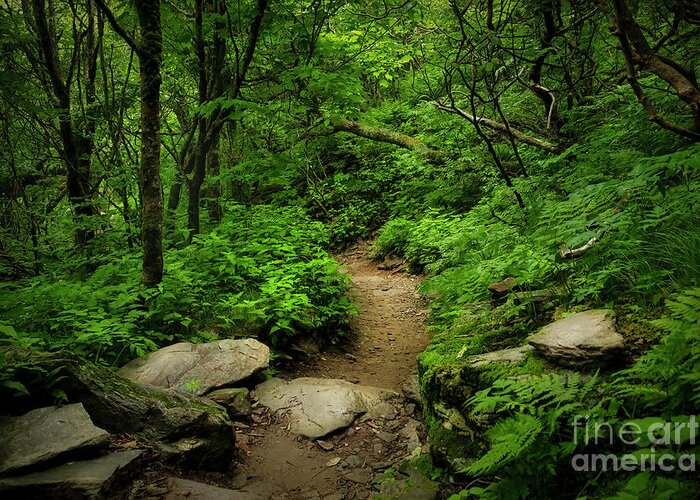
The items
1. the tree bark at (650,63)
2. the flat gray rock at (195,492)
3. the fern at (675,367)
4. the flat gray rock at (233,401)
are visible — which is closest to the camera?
the fern at (675,367)

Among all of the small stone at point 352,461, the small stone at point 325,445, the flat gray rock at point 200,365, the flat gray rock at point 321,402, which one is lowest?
the small stone at point 352,461

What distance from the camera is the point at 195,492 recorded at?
294 centimetres

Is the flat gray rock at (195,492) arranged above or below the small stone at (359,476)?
above

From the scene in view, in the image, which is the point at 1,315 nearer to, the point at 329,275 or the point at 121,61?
the point at 329,275

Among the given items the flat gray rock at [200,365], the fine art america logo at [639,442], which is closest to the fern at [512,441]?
the fine art america logo at [639,442]

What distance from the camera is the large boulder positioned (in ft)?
10.7

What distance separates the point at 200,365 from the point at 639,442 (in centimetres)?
450

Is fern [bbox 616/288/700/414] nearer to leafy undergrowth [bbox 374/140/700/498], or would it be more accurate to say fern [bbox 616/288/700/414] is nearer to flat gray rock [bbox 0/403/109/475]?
leafy undergrowth [bbox 374/140/700/498]

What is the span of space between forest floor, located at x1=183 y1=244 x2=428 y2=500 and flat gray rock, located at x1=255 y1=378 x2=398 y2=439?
0.12 m

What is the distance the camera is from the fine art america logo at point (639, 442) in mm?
1632

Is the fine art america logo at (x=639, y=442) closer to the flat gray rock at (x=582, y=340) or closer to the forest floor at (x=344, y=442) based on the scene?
the flat gray rock at (x=582, y=340)

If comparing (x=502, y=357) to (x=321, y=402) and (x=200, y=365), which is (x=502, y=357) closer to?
(x=321, y=402)

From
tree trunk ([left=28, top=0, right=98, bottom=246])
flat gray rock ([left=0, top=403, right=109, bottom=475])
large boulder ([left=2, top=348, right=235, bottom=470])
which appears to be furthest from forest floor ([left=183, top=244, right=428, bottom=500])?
tree trunk ([left=28, top=0, right=98, bottom=246])

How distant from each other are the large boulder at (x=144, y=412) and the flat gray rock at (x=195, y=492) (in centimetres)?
38
